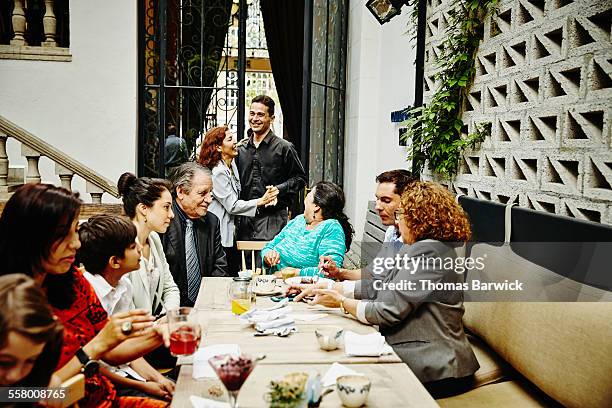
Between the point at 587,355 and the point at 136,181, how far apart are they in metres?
2.02

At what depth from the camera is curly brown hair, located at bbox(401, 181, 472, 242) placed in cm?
238

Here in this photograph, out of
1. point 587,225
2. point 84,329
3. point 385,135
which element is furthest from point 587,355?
point 385,135

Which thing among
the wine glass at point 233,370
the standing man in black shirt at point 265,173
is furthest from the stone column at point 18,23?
the wine glass at point 233,370

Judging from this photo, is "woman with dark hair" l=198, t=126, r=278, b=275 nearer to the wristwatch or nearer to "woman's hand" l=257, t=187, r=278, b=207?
"woman's hand" l=257, t=187, r=278, b=207

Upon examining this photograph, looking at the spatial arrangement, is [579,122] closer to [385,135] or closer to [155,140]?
[385,135]

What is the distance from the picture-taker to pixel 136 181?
2857mm

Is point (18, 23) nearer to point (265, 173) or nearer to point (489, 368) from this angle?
point (265, 173)

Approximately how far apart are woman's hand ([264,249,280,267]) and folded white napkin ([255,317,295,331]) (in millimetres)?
1167

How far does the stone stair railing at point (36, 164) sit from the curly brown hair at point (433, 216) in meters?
3.95

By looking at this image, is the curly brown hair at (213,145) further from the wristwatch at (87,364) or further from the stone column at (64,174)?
the wristwatch at (87,364)

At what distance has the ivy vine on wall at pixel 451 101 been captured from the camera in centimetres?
349

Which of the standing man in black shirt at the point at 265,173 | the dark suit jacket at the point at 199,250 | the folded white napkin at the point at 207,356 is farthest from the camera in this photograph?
the standing man in black shirt at the point at 265,173

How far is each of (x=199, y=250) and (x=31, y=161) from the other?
269 cm

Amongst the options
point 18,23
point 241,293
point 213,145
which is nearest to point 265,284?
point 241,293
